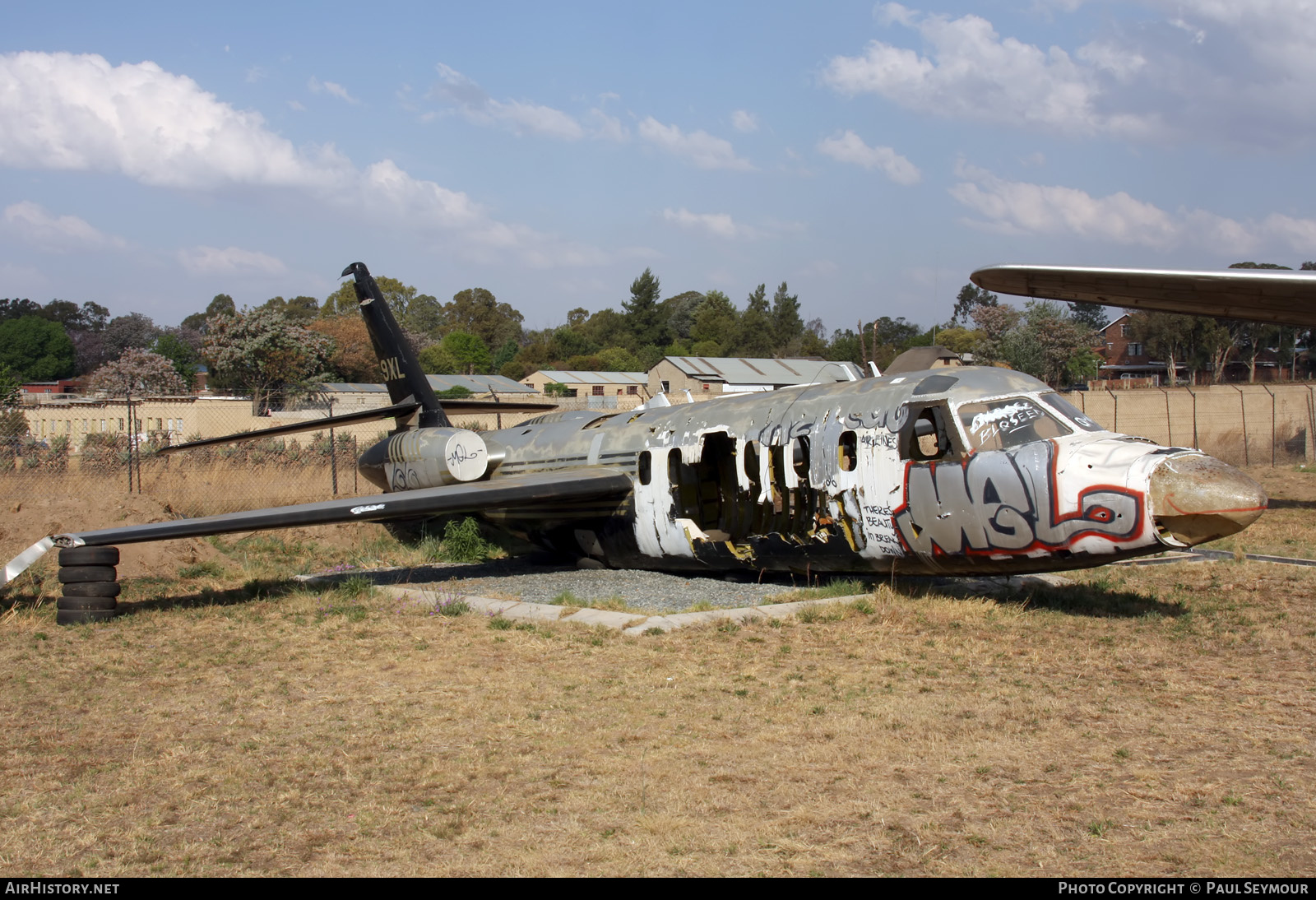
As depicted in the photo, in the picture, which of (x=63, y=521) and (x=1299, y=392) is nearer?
(x=63, y=521)

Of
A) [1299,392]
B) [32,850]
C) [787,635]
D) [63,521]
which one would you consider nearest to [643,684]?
[787,635]

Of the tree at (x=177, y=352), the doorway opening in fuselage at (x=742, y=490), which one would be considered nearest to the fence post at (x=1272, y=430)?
the doorway opening in fuselage at (x=742, y=490)

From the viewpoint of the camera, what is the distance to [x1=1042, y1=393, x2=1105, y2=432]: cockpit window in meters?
10.0

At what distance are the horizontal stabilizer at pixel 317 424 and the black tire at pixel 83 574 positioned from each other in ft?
10.2

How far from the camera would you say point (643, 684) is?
831cm

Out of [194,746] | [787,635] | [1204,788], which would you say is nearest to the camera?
[1204,788]

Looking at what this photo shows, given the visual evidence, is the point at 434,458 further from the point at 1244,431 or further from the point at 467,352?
the point at 467,352

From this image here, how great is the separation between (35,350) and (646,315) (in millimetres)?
63375

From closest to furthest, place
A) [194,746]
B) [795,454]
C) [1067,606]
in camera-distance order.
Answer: [194,746] → [1067,606] → [795,454]

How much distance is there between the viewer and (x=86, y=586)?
11.5 metres

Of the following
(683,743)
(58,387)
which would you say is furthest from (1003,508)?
(58,387)

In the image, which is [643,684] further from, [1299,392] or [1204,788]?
[1299,392]

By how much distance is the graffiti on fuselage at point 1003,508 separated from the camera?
9.11 m
